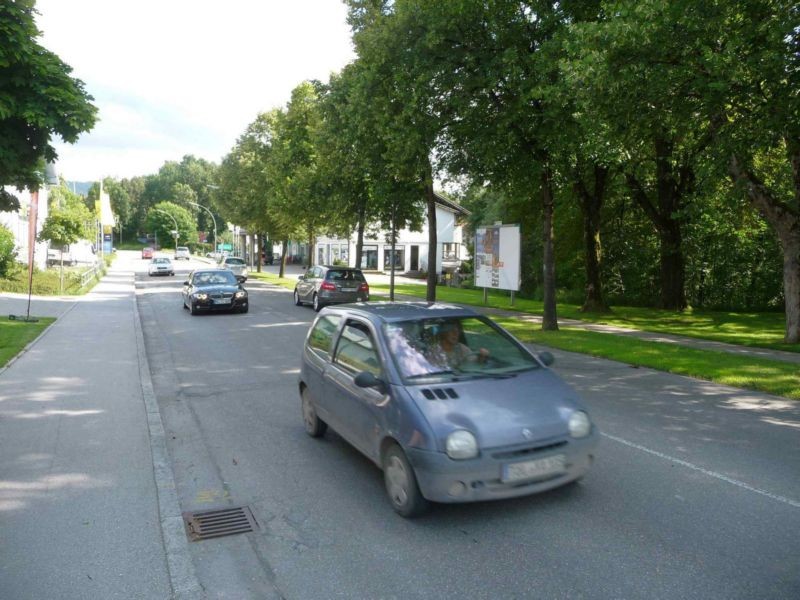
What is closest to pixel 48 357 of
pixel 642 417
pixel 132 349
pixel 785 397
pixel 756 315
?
pixel 132 349

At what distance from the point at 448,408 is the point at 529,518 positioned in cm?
100

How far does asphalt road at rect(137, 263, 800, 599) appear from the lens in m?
3.82

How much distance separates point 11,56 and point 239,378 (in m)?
5.53

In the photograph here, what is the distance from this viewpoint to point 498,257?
22953 mm

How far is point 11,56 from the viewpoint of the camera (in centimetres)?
698

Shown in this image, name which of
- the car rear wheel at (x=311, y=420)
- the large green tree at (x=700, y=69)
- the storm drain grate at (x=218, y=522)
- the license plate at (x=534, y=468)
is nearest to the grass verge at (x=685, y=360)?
the large green tree at (x=700, y=69)

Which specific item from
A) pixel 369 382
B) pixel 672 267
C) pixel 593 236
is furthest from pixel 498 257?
pixel 369 382

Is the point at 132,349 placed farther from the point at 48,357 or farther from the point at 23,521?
the point at 23,521

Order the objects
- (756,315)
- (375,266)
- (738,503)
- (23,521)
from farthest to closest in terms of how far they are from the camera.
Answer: (375,266) → (756,315) → (738,503) → (23,521)

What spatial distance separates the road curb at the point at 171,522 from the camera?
383cm

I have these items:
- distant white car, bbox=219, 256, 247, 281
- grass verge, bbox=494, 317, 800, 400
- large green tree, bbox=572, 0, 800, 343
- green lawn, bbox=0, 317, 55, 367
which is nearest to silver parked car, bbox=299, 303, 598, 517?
grass verge, bbox=494, 317, 800, 400

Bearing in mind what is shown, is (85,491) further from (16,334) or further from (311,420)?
(16,334)

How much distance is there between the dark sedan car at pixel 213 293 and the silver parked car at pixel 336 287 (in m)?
2.84

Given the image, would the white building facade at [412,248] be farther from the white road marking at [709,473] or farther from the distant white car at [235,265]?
the white road marking at [709,473]
